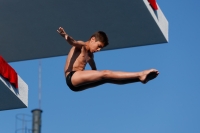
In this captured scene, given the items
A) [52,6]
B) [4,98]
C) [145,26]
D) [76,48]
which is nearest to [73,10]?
[52,6]

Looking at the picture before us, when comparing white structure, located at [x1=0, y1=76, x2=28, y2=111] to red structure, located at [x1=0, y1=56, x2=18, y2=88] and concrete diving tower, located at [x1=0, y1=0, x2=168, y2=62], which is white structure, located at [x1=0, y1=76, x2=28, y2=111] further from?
concrete diving tower, located at [x1=0, y1=0, x2=168, y2=62]

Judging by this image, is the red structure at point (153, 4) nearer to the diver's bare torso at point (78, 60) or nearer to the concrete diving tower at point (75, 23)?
the concrete diving tower at point (75, 23)

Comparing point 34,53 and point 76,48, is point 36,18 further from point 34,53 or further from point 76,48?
point 76,48

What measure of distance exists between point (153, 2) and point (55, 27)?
9.01ft

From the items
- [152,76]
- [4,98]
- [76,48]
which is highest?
[4,98]

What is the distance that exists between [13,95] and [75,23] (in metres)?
3.11

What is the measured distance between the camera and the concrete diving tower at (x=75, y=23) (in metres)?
19.2

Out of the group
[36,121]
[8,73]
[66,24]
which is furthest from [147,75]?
[36,121]

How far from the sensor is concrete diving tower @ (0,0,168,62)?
19.2 meters

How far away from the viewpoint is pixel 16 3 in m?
19.2

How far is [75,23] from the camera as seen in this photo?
20141 millimetres

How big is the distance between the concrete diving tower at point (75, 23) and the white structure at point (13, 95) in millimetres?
1070

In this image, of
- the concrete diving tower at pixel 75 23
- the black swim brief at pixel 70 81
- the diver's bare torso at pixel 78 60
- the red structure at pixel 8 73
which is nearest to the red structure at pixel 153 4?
the concrete diving tower at pixel 75 23

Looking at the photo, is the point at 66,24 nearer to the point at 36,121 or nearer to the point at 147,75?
the point at 36,121
